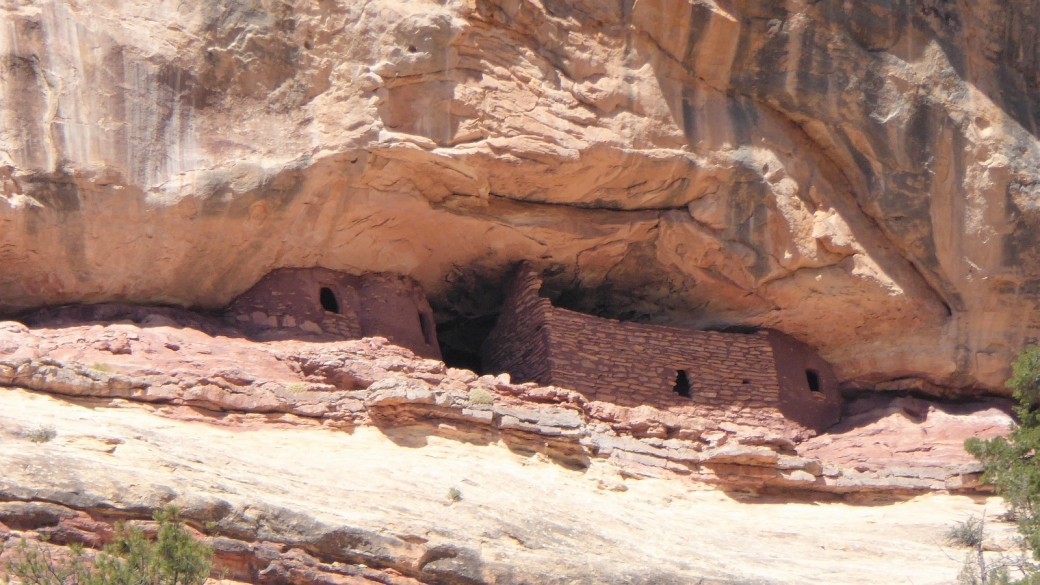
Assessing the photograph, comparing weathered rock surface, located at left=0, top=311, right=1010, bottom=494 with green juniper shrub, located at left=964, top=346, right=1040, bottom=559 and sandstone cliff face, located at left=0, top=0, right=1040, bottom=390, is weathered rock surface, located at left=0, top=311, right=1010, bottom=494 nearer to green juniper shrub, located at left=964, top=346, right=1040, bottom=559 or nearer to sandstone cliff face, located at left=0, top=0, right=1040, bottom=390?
green juniper shrub, located at left=964, top=346, right=1040, bottom=559

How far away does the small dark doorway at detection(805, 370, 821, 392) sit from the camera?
19.2 m

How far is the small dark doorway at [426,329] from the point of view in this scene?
A: 17859mm

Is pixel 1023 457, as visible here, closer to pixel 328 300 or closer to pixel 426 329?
pixel 426 329

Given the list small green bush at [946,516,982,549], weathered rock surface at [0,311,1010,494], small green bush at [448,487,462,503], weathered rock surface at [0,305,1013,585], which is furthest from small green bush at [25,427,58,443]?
small green bush at [946,516,982,549]

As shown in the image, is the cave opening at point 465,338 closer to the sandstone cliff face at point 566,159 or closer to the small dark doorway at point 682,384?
the sandstone cliff face at point 566,159

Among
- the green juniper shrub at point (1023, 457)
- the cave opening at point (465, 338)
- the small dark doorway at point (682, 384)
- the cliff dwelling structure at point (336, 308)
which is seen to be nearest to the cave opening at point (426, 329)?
the cliff dwelling structure at point (336, 308)

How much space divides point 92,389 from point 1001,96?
37.0 ft

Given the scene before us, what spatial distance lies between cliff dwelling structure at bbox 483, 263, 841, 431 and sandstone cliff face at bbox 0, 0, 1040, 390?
0.52 metres

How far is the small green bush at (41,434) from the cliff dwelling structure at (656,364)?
692 centimetres

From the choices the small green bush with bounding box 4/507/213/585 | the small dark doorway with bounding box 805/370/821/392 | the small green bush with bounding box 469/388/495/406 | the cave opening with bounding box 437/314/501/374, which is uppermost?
the cave opening with bounding box 437/314/501/374

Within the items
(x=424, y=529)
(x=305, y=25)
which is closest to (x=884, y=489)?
(x=424, y=529)

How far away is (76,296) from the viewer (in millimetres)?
15828

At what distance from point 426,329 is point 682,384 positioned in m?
3.24

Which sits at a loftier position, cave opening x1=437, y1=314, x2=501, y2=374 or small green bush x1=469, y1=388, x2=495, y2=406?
cave opening x1=437, y1=314, x2=501, y2=374
